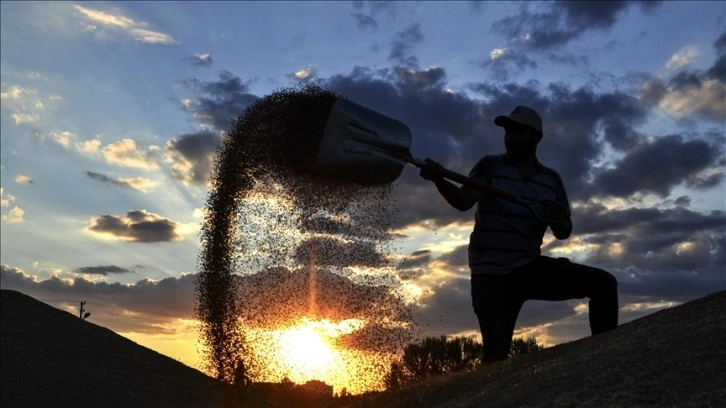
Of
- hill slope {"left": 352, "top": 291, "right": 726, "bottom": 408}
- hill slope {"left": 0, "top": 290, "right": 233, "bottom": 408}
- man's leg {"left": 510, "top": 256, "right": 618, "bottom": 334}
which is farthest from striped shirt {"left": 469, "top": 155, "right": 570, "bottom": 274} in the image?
hill slope {"left": 0, "top": 290, "right": 233, "bottom": 408}

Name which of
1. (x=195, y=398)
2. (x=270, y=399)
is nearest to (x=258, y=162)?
(x=270, y=399)

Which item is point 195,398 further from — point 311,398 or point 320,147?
point 320,147

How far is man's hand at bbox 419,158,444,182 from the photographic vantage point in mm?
5641

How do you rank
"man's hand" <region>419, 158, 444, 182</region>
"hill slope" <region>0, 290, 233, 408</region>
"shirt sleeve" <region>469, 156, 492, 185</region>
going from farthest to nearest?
"hill slope" <region>0, 290, 233, 408</region>
"shirt sleeve" <region>469, 156, 492, 185</region>
"man's hand" <region>419, 158, 444, 182</region>

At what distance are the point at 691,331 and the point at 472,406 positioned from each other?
131 centimetres

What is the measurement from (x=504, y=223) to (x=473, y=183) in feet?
1.40

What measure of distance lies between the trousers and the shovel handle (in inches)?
19.8

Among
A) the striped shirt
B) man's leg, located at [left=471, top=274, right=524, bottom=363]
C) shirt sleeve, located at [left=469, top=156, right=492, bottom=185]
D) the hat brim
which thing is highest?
the hat brim

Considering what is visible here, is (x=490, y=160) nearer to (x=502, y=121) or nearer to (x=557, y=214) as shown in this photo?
(x=502, y=121)

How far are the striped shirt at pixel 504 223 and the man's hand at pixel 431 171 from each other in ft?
1.93

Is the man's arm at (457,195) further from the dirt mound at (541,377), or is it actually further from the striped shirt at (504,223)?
the dirt mound at (541,377)

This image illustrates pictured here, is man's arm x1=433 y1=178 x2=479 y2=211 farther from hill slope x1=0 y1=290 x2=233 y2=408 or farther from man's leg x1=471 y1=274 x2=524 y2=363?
hill slope x1=0 y1=290 x2=233 y2=408

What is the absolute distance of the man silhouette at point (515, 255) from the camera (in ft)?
19.4

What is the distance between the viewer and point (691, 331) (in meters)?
4.72
